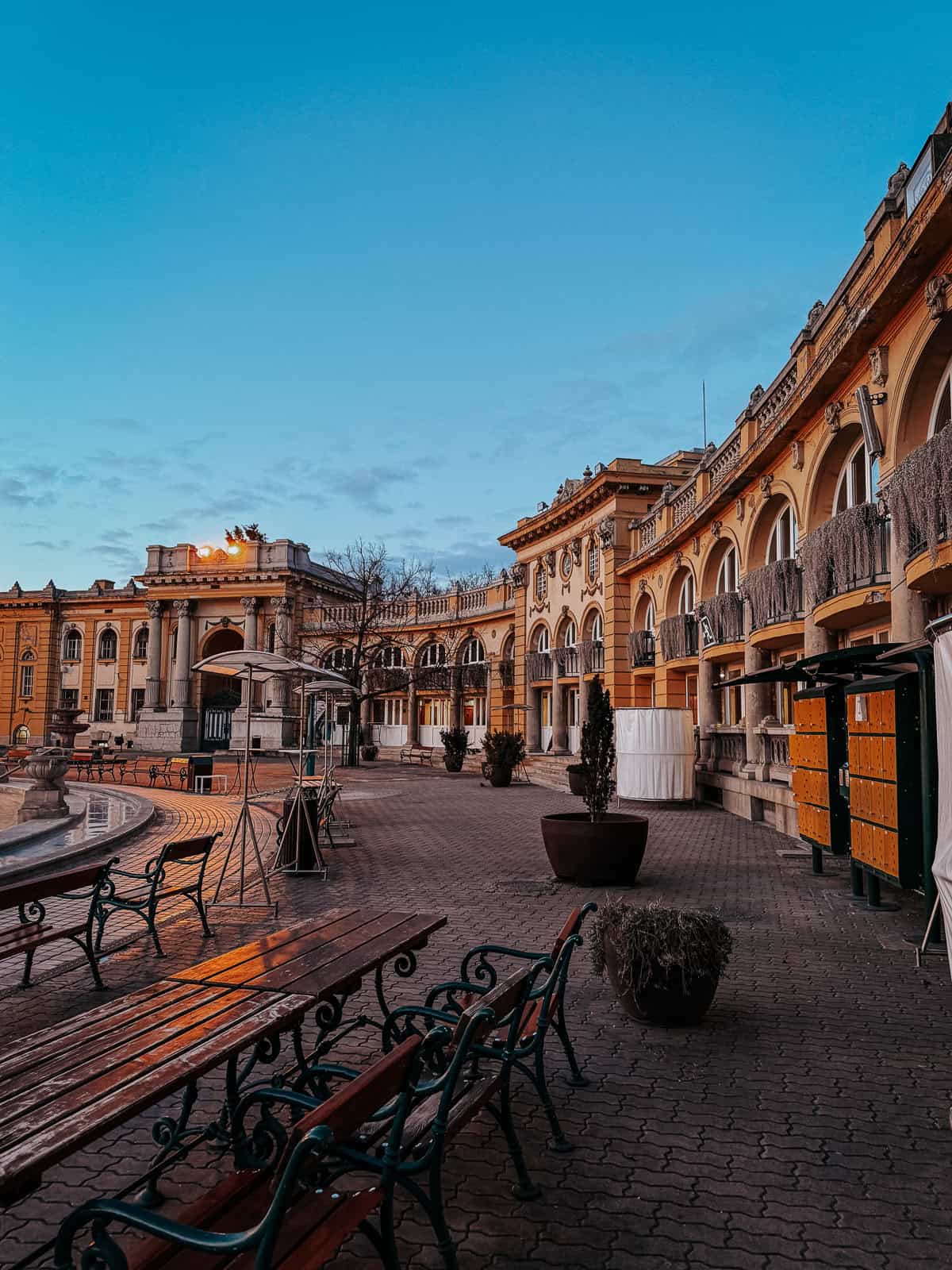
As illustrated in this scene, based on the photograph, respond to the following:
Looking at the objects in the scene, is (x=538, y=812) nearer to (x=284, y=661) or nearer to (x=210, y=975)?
(x=284, y=661)

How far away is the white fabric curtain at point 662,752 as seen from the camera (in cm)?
1880

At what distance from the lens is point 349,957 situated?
4410 mm

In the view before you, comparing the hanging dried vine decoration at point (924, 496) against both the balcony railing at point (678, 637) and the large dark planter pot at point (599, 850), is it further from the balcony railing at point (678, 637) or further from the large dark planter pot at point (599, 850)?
the balcony railing at point (678, 637)

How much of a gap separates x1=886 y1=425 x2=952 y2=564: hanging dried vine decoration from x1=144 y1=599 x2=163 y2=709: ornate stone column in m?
51.6

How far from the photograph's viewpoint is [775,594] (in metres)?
15.2

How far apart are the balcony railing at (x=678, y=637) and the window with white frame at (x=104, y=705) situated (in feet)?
154

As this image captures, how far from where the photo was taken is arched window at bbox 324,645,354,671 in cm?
4434

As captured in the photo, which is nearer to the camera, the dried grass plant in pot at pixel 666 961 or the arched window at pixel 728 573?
the dried grass plant in pot at pixel 666 961

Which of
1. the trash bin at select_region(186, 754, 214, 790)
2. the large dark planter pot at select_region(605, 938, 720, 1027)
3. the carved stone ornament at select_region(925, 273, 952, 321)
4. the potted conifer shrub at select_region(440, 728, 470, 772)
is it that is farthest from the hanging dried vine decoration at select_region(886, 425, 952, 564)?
the potted conifer shrub at select_region(440, 728, 470, 772)

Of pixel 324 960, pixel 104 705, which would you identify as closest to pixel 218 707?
pixel 104 705

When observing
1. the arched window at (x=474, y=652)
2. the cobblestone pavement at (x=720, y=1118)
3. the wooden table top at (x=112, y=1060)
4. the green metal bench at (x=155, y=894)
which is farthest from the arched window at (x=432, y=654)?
the wooden table top at (x=112, y=1060)

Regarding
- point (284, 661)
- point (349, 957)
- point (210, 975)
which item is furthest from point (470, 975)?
point (284, 661)

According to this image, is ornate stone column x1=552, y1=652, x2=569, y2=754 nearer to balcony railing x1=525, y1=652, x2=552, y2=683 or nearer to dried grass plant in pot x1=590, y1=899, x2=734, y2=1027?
balcony railing x1=525, y1=652, x2=552, y2=683

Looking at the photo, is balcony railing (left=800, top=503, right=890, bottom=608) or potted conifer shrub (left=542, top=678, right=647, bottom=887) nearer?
potted conifer shrub (left=542, top=678, right=647, bottom=887)
